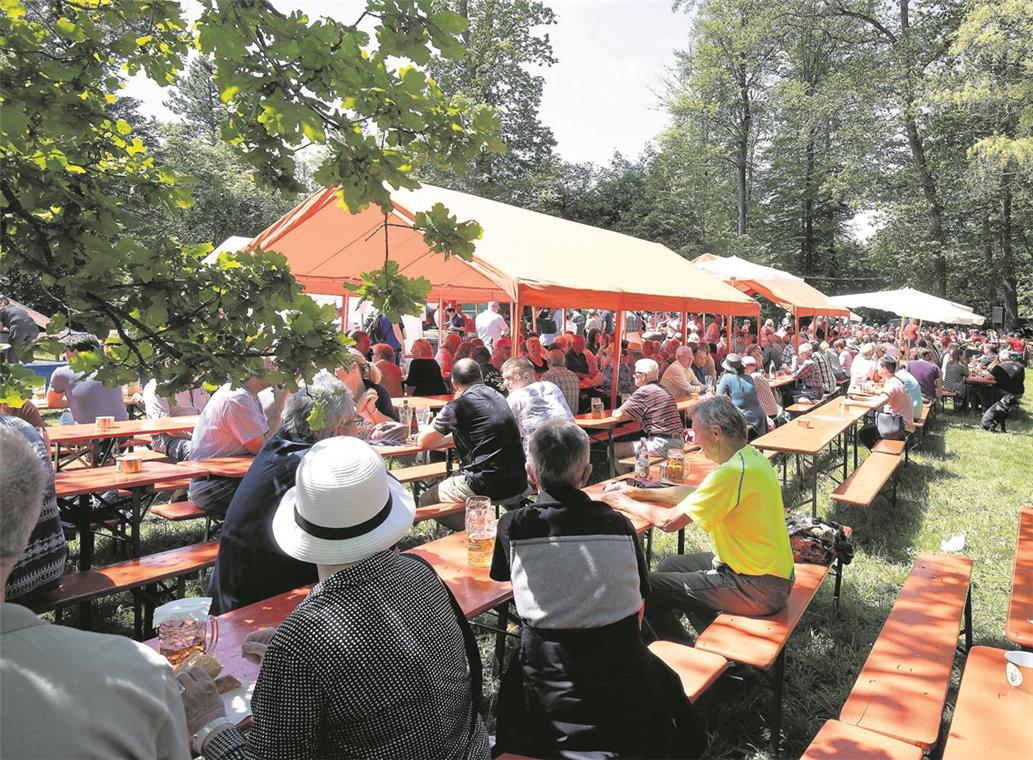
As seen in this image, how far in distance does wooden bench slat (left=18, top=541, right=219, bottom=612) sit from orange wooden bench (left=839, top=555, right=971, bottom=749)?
2979 millimetres

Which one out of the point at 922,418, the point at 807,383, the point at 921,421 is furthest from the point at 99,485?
the point at 807,383

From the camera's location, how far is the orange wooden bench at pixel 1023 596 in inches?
112

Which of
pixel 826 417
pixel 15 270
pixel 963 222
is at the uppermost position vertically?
pixel 963 222

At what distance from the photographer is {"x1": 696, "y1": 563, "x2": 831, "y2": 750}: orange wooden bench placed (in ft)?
9.18

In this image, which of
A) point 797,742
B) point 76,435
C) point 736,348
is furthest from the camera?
point 736,348

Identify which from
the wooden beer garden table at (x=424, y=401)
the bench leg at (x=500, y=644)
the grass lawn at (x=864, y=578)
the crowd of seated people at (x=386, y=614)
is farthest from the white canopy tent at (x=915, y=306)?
the bench leg at (x=500, y=644)

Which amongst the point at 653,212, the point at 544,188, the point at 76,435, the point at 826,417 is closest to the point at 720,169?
the point at 653,212

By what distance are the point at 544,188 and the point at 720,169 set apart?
37.8 feet

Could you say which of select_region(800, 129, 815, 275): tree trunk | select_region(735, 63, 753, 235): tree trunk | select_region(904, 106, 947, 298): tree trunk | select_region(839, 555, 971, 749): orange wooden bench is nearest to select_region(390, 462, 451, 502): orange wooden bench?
select_region(839, 555, 971, 749): orange wooden bench

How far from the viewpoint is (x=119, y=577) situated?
330 centimetres

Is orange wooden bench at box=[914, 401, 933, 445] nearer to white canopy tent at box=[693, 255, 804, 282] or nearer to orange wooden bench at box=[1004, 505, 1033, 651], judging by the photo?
orange wooden bench at box=[1004, 505, 1033, 651]

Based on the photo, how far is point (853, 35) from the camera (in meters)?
Answer: 28.5

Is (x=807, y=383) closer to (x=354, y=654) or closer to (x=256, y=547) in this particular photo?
(x=256, y=547)

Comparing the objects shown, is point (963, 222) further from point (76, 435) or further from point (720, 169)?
point (76, 435)
